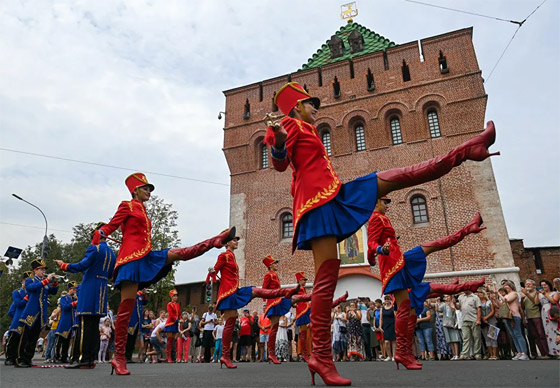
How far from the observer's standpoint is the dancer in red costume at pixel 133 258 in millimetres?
4699

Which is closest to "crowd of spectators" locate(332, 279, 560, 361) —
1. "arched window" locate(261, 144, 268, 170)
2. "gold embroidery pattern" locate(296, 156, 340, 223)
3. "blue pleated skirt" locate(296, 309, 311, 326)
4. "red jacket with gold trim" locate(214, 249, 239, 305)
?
"blue pleated skirt" locate(296, 309, 311, 326)

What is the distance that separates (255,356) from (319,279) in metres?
14.0

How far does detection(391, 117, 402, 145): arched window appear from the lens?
22.6m

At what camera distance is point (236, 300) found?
22.9 ft

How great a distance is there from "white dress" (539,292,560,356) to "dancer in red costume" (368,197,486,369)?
5.21 metres

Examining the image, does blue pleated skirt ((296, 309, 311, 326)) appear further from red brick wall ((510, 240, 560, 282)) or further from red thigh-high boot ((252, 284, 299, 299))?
red brick wall ((510, 240, 560, 282))

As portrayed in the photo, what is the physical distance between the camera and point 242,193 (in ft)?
81.5

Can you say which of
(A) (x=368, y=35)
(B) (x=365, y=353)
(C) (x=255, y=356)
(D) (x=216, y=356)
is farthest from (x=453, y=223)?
(A) (x=368, y=35)

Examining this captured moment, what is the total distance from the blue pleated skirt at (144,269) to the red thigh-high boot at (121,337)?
27 cm

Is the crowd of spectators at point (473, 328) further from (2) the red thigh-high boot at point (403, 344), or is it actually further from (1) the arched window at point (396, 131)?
(1) the arched window at point (396, 131)

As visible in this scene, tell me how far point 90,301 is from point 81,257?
1265 inches

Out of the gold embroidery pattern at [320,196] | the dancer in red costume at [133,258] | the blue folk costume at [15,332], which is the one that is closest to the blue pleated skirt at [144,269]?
the dancer in red costume at [133,258]

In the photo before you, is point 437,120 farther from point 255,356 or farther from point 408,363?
point 408,363

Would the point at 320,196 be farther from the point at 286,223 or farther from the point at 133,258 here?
the point at 286,223
